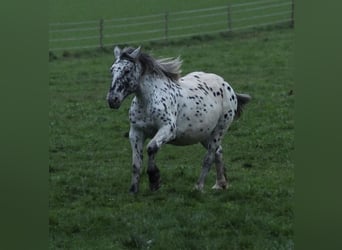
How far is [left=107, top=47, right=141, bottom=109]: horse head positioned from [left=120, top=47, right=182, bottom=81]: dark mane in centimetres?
3

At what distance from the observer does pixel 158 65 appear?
7152 millimetres

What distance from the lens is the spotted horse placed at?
22.2 ft

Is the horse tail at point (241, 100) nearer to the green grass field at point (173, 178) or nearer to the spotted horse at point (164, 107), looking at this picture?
the spotted horse at point (164, 107)

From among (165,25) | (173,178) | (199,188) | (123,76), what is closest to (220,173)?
(199,188)

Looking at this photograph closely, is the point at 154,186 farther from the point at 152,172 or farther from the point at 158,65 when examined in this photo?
the point at 158,65

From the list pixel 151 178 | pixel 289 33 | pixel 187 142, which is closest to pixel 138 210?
pixel 151 178

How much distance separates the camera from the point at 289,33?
68.5 feet

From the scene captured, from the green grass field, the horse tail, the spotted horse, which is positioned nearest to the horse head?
the spotted horse

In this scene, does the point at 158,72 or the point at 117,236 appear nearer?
the point at 117,236

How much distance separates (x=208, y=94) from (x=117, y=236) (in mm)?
2195

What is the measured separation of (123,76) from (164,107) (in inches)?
20.2

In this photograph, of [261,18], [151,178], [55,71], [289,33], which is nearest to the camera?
[151,178]

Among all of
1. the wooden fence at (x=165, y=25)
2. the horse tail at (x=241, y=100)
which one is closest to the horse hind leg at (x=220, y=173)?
the horse tail at (x=241, y=100)
